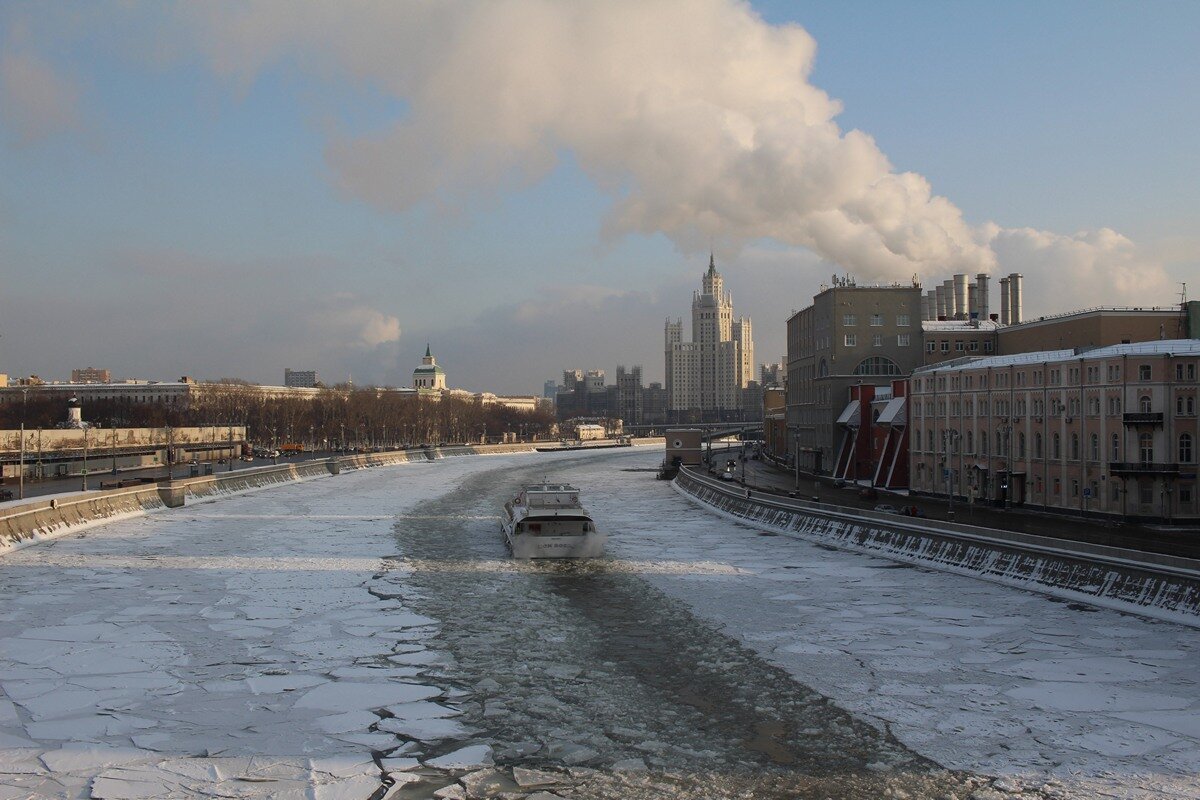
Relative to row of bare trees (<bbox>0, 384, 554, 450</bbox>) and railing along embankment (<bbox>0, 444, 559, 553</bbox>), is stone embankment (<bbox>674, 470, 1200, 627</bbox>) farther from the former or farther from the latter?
row of bare trees (<bbox>0, 384, 554, 450</bbox>)

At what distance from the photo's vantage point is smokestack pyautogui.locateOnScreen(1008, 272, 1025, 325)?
3868 inches

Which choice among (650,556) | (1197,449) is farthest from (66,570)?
(1197,449)

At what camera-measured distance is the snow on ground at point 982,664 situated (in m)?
16.7

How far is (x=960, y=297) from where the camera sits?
10225cm

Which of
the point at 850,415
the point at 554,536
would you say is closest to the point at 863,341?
the point at 850,415

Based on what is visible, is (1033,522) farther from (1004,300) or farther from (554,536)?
(1004,300)

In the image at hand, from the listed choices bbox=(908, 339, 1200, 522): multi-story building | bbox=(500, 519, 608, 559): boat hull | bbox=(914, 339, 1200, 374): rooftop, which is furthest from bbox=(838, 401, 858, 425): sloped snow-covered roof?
bbox=(500, 519, 608, 559): boat hull

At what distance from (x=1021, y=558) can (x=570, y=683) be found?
798 inches

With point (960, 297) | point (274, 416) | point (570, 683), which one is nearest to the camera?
point (570, 683)

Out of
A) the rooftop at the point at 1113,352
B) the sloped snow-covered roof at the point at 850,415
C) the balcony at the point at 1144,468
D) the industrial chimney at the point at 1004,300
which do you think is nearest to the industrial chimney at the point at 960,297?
the industrial chimney at the point at 1004,300

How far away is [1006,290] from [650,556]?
71977 mm

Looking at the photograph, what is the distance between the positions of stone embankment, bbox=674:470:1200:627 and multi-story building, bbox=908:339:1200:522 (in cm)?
1092

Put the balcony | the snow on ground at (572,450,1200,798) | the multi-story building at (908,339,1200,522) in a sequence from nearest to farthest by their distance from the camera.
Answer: the snow on ground at (572,450,1200,798), the balcony, the multi-story building at (908,339,1200,522)

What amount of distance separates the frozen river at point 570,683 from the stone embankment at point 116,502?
4601 millimetres
